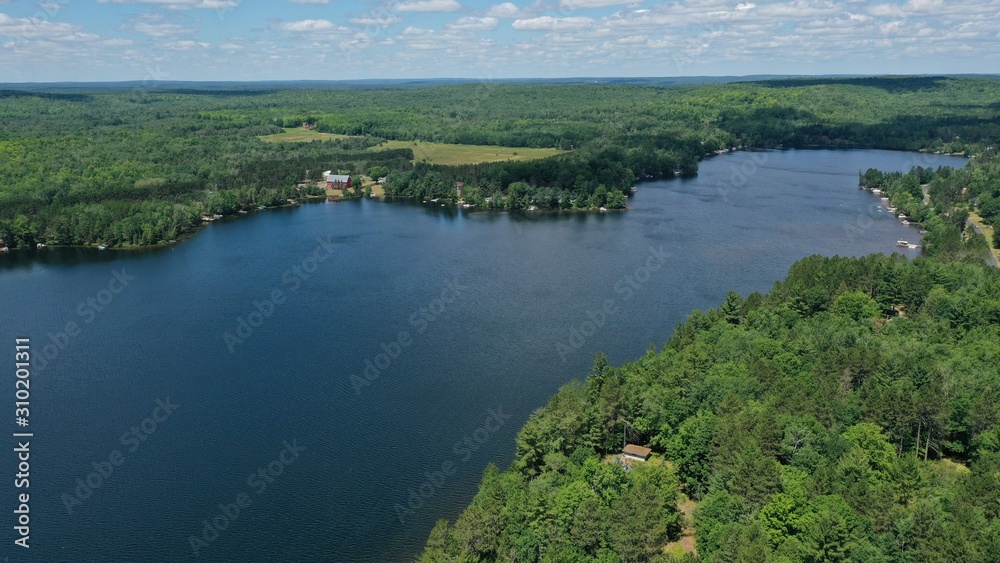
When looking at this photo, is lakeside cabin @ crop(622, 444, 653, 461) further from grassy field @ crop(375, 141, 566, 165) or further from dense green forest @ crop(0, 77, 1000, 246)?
grassy field @ crop(375, 141, 566, 165)

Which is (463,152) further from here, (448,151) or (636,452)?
(636,452)

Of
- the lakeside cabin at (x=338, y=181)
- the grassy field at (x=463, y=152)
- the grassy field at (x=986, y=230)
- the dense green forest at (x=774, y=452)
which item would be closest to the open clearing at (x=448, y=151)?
the grassy field at (x=463, y=152)

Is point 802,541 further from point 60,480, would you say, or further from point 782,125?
point 782,125

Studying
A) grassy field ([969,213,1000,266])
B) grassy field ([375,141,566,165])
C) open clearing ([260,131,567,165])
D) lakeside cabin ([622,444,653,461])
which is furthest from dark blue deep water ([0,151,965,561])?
open clearing ([260,131,567,165])

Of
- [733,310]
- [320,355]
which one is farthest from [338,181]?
[733,310]

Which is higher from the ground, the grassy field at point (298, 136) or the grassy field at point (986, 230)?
the grassy field at point (298, 136)

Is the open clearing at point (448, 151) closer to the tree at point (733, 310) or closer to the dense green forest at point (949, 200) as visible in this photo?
the dense green forest at point (949, 200)

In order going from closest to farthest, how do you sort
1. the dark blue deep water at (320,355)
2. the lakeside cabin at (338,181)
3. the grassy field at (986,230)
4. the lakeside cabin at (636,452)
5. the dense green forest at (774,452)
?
the dense green forest at (774,452)
the dark blue deep water at (320,355)
the lakeside cabin at (636,452)
the grassy field at (986,230)
the lakeside cabin at (338,181)
